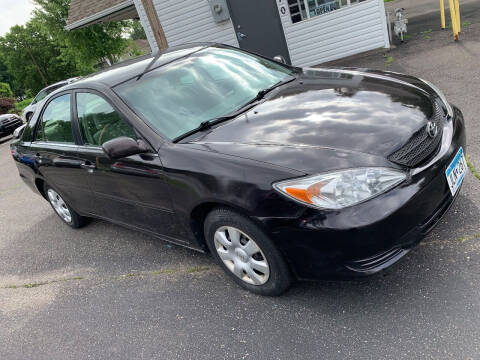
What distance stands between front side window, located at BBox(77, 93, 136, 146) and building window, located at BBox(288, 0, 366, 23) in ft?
28.7

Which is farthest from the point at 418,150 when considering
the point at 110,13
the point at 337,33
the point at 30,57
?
the point at 30,57

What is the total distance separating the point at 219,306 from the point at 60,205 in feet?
9.41

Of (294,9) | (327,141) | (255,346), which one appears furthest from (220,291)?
(294,9)

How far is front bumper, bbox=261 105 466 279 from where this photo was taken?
2.31 m

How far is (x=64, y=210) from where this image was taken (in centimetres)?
507

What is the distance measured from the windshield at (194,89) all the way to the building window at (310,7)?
8050mm

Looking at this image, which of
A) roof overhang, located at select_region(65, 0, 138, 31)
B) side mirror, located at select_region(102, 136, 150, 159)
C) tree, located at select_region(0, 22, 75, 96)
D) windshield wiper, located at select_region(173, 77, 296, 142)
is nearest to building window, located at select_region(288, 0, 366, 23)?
roof overhang, located at select_region(65, 0, 138, 31)

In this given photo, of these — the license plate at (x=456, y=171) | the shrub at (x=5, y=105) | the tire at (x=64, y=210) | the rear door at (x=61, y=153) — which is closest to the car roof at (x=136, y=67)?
the rear door at (x=61, y=153)

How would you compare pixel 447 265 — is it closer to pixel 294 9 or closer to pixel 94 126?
pixel 94 126

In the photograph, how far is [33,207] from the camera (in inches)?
→ 255

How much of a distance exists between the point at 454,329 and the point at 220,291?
1563 mm

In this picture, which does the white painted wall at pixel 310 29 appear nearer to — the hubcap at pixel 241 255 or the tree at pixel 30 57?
the hubcap at pixel 241 255

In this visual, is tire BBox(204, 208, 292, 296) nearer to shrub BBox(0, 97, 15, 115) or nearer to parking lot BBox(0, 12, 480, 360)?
parking lot BBox(0, 12, 480, 360)

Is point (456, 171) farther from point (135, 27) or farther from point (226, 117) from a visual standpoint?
point (135, 27)
